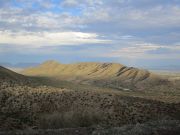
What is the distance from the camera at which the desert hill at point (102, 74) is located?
92.1 metres

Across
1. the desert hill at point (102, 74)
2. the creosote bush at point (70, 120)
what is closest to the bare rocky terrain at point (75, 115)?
the creosote bush at point (70, 120)

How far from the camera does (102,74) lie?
105 metres

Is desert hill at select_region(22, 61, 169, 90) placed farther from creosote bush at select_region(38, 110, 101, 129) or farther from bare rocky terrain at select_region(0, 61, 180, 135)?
creosote bush at select_region(38, 110, 101, 129)

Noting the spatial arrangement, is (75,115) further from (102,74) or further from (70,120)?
(102,74)

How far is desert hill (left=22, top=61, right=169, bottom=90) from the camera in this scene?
92.1m

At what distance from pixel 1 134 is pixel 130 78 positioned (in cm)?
8500

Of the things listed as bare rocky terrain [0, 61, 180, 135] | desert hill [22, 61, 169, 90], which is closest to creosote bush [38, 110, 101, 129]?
bare rocky terrain [0, 61, 180, 135]

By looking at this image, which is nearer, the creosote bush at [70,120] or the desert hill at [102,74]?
the creosote bush at [70,120]

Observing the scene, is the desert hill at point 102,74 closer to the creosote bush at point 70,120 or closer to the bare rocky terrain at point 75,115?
the bare rocky terrain at point 75,115

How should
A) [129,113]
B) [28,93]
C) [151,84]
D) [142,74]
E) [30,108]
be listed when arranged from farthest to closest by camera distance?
[142,74] < [151,84] < [28,93] < [129,113] < [30,108]

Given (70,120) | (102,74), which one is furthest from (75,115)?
(102,74)

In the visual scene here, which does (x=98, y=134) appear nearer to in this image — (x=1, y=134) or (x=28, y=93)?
(x=1, y=134)

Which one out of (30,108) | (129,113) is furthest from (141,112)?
(30,108)

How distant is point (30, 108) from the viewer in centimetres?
2466
